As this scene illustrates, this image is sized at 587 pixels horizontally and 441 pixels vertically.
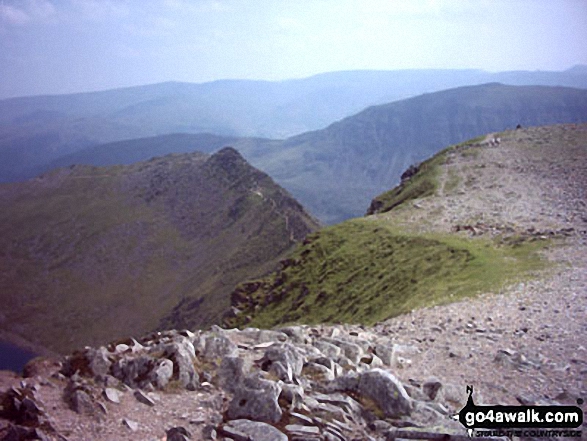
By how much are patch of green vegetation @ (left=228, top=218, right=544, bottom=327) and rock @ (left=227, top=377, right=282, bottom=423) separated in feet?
51.3

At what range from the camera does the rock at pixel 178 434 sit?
11273 mm

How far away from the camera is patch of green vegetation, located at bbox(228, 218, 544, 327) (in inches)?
1149

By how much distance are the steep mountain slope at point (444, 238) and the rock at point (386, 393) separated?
13.7 m

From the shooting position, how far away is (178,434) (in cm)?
1134

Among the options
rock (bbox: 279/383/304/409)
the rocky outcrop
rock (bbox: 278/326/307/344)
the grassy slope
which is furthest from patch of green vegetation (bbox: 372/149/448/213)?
rock (bbox: 279/383/304/409)

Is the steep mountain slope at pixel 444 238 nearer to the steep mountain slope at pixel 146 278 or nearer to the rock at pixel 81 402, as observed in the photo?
the rock at pixel 81 402

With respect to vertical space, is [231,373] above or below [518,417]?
above

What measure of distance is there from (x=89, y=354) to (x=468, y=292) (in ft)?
68.2

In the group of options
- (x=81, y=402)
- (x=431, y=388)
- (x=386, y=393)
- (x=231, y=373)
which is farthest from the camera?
(x=231, y=373)

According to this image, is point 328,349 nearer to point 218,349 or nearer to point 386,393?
point 218,349

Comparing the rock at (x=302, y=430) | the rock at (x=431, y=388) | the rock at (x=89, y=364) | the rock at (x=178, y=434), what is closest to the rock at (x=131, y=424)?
the rock at (x=178, y=434)

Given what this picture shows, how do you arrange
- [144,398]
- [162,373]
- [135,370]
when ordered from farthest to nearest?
[135,370] → [162,373] → [144,398]

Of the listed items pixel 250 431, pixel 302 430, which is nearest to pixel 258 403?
pixel 250 431

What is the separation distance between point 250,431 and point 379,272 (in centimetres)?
3156
